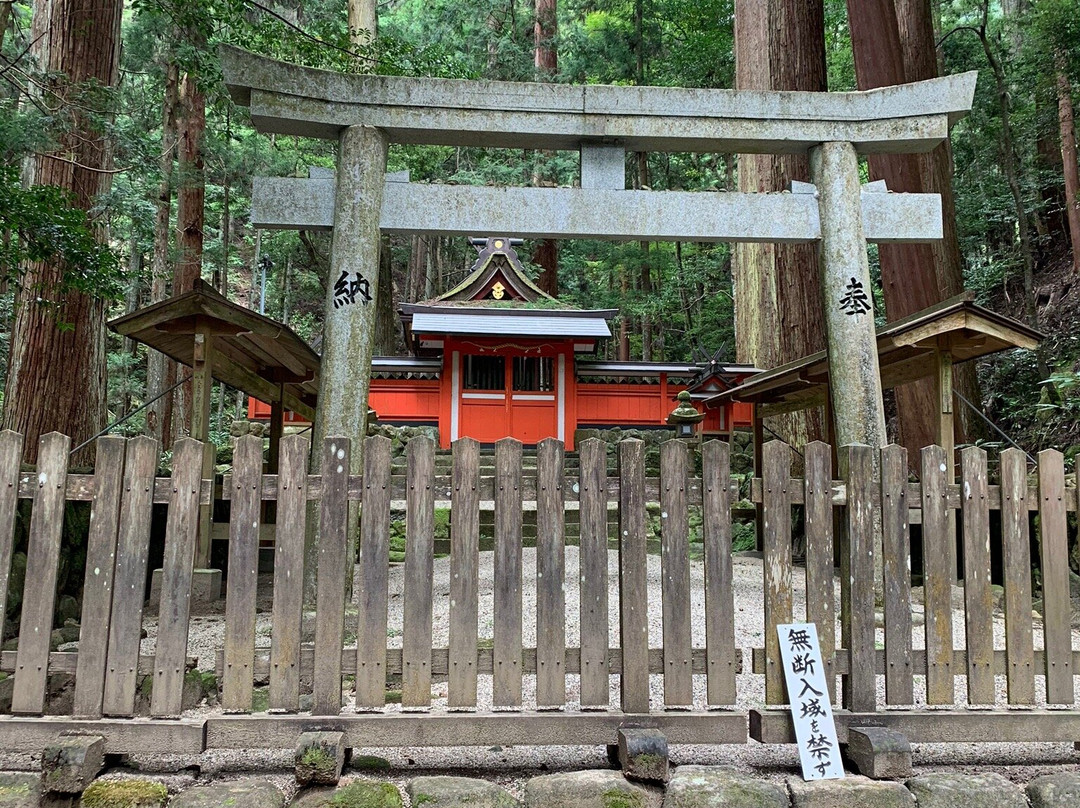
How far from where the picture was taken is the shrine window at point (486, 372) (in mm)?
15570

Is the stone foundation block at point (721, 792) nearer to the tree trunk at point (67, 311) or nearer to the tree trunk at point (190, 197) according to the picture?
the tree trunk at point (67, 311)

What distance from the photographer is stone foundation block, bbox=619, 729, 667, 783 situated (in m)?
2.65

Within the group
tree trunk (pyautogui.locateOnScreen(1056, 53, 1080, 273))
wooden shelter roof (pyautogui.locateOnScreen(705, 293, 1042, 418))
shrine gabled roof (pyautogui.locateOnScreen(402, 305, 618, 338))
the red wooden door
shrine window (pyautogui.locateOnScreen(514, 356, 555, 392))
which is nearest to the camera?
wooden shelter roof (pyautogui.locateOnScreen(705, 293, 1042, 418))

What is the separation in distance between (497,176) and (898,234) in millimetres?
13684

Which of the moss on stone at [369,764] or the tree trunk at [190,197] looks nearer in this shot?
the moss on stone at [369,764]

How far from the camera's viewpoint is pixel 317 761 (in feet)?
8.53

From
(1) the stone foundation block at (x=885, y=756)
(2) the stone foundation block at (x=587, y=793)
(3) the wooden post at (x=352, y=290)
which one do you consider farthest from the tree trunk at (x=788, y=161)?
(2) the stone foundation block at (x=587, y=793)

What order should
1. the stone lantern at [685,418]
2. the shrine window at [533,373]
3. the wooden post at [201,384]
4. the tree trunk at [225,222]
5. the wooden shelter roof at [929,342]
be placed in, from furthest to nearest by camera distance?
the shrine window at [533,373], the tree trunk at [225,222], the stone lantern at [685,418], the wooden post at [201,384], the wooden shelter roof at [929,342]

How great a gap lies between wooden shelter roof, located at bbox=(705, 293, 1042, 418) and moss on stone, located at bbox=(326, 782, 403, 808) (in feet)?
16.1

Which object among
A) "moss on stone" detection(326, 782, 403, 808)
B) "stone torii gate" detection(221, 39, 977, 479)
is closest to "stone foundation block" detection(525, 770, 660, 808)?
"moss on stone" detection(326, 782, 403, 808)

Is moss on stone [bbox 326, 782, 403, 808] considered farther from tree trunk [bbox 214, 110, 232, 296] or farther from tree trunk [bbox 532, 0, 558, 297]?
tree trunk [bbox 532, 0, 558, 297]

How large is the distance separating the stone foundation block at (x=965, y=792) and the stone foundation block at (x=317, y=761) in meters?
2.13

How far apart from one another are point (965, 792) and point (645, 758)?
1.18 m

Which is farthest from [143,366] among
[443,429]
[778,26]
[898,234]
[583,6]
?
[898,234]
